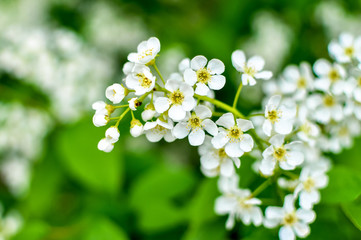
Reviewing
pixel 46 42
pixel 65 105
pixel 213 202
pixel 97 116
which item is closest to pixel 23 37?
pixel 46 42

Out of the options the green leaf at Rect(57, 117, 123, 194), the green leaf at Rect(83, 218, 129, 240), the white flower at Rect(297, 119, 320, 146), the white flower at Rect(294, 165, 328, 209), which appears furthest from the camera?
the green leaf at Rect(57, 117, 123, 194)

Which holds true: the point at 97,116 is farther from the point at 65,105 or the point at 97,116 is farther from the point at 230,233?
the point at 65,105

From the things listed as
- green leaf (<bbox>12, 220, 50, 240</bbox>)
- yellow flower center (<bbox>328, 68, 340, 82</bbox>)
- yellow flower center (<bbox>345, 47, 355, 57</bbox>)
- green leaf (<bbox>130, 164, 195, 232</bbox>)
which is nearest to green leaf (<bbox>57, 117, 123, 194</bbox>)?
green leaf (<bbox>130, 164, 195, 232</bbox>)

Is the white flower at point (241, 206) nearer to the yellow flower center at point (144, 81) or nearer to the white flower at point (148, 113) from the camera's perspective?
the white flower at point (148, 113)

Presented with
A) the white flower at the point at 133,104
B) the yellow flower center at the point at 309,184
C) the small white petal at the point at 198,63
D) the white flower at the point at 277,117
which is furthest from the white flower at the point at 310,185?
the white flower at the point at 133,104

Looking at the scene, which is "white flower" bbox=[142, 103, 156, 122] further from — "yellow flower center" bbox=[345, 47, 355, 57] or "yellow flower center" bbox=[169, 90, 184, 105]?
"yellow flower center" bbox=[345, 47, 355, 57]

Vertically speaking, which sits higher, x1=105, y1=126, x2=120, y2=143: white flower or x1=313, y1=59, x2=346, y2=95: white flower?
x1=313, y1=59, x2=346, y2=95: white flower

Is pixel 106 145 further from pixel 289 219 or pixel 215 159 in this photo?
pixel 289 219
